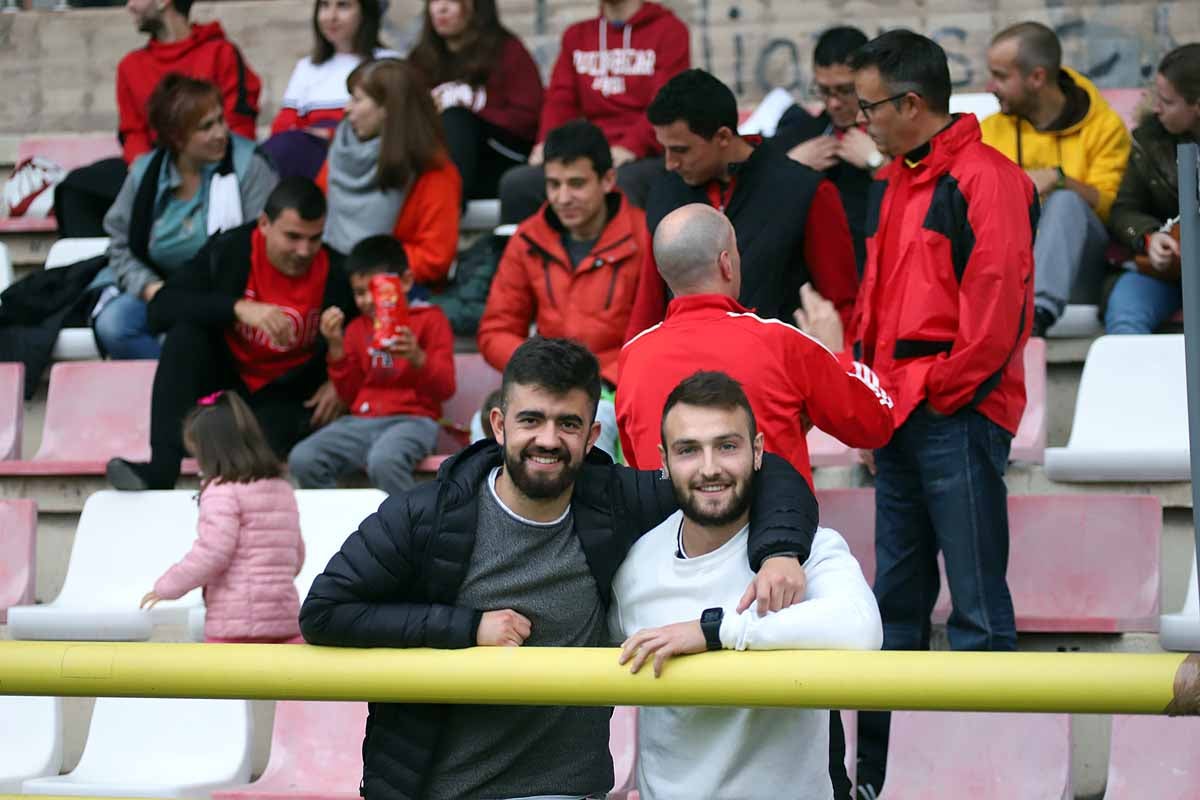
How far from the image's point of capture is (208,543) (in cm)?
480

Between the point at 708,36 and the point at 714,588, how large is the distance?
6.06m

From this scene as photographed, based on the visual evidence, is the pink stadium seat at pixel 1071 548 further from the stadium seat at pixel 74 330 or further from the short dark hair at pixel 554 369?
the stadium seat at pixel 74 330

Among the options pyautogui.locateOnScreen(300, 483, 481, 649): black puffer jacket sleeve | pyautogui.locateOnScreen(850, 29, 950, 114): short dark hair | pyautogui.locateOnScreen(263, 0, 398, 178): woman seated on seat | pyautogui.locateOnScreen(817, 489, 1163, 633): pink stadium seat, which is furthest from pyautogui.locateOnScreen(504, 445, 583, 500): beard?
pyautogui.locateOnScreen(263, 0, 398, 178): woman seated on seat

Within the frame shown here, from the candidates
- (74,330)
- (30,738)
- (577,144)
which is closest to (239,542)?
(30,738)

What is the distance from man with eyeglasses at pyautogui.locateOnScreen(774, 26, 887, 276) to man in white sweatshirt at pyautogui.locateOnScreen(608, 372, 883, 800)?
2.91m

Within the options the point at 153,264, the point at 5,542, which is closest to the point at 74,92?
the point at 153,264

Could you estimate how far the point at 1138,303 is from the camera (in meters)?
5.64

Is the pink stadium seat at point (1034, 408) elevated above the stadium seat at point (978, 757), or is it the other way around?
the pink stadium seat at point (1034, 408)

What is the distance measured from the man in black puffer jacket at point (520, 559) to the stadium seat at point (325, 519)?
234cm

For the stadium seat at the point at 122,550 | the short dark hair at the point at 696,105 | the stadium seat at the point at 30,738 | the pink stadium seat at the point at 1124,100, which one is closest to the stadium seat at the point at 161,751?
the stadium seat at the point at 30,738

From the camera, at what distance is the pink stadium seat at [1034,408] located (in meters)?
5.21

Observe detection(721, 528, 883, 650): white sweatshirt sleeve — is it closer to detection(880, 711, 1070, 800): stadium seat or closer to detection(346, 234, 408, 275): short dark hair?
detection(880, 711, 1070, 800): stadium seat

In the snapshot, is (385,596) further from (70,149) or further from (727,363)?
(70,149)

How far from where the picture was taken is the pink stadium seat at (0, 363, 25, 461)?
6.28 meters
